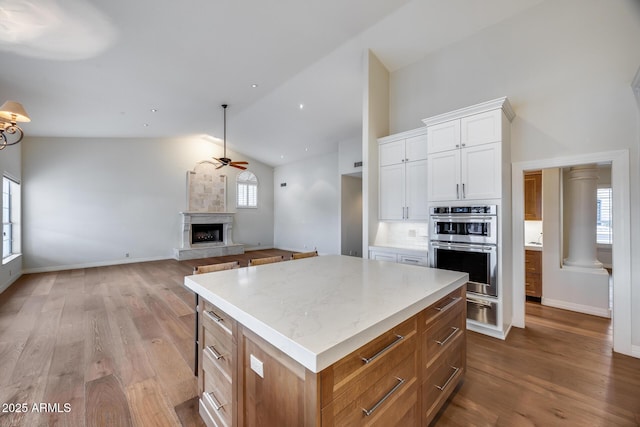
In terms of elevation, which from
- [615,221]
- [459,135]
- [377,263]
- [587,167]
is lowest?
[377,263]

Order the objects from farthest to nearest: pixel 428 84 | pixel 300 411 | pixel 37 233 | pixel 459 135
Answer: pixel 37 233 < pixel 428 84 < pixel 459 135 < pixel 300 411

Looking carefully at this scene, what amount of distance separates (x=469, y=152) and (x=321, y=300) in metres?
2.70

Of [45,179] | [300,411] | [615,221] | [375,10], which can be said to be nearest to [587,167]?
[615,221]

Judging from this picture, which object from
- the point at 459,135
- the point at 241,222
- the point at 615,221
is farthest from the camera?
the point at 241,222

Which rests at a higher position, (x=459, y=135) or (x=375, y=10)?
(x=375, y=10)

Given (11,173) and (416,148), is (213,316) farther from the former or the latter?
(11,173)

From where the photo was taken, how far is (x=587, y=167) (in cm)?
362

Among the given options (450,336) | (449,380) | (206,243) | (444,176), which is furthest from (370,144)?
(206,243)

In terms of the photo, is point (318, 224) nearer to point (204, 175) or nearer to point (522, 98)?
point (204, 175)

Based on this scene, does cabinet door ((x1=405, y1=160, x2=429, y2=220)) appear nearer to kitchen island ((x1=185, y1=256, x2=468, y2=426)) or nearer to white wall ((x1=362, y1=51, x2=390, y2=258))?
white wall ((x1=362, y1=51, x2=390, y2=258))

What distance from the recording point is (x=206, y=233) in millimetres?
8836

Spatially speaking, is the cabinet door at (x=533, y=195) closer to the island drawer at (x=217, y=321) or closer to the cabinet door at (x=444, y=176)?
the cabinet door at (x=444, y=176)

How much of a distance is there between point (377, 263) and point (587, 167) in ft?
11.8

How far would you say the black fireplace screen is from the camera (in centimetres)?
856
